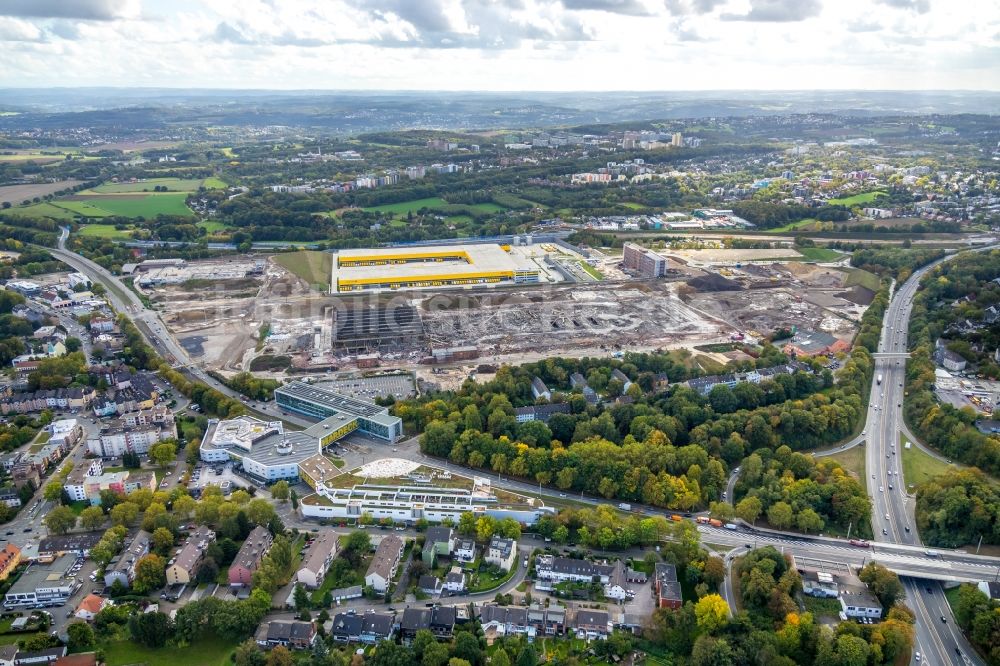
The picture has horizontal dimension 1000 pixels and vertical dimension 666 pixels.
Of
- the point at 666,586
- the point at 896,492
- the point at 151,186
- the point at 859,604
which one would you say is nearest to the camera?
the point at 859,604

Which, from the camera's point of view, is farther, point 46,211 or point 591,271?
point 46,211

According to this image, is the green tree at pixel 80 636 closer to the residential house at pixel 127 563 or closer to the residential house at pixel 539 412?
the residential house at pixel 127 563

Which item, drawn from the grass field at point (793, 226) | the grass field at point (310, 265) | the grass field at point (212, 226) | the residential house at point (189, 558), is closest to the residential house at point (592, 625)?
the residential house at point (189, 558)

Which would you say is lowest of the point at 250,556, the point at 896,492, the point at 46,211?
the point at 250,556

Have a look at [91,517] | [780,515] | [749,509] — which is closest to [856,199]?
[780,515]

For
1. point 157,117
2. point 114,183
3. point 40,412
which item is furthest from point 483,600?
point 157,117

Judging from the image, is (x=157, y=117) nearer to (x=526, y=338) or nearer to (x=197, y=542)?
(x=526, y=338)

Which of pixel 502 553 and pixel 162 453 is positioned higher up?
pixel 162 453

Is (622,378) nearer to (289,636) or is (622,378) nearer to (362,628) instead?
(362,628)

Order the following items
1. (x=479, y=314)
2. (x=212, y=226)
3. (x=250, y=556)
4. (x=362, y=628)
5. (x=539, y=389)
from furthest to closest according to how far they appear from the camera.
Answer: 1. (x=212, y=226)
2. (x=479, y=314)
3. (x=539, y=389)
4. (x=250, y=556)
5. (x=362, y=628)
